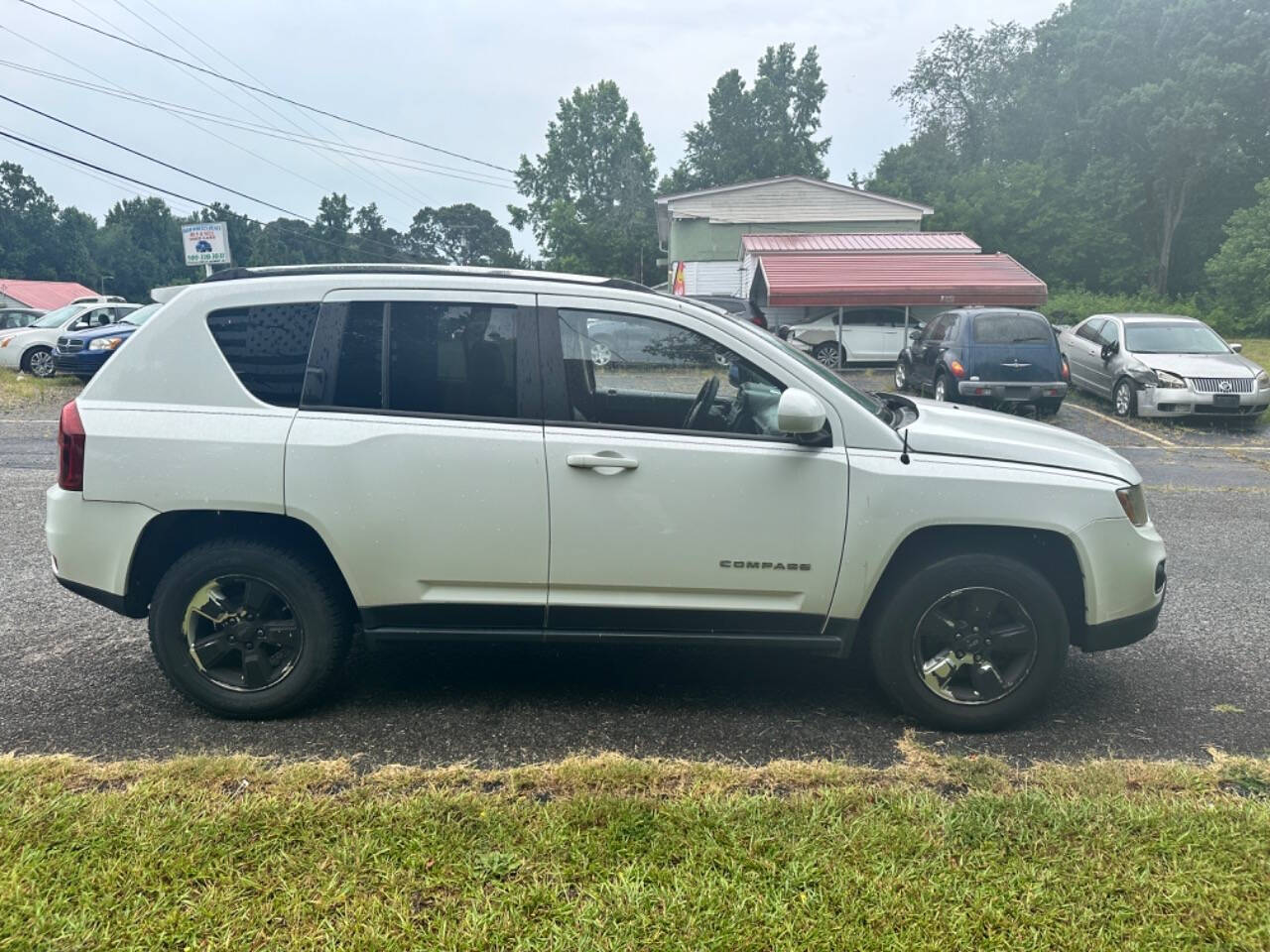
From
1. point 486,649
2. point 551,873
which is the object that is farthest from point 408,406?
point 551,873

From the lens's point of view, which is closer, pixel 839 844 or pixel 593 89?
pixel 839 844

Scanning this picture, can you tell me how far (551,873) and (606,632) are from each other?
3.83 feet

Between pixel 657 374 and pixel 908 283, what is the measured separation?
18.4 m

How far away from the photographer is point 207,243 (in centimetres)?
3044

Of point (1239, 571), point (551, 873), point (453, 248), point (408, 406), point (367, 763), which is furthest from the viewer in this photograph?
point (453, 248)

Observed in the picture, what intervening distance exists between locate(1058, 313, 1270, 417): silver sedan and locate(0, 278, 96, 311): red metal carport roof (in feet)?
153

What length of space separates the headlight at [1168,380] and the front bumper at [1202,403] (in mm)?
57

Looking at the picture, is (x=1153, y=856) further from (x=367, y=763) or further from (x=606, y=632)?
(x=367, y=763)

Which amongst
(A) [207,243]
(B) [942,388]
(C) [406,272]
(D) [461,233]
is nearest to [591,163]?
(D) [461,233]

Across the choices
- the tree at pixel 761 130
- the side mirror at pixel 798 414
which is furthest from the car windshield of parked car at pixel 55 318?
the tree at pixel 761 130

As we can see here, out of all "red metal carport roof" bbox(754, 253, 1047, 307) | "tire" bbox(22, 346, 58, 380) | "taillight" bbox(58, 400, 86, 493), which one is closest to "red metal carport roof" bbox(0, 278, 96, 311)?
"tire" bbox(22, 346, 58, 380)

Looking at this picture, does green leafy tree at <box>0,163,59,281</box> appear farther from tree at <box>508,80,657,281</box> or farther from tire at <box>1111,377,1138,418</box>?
tire at <box>1111,377,1138,418</box>

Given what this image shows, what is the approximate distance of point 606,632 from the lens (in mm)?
3658

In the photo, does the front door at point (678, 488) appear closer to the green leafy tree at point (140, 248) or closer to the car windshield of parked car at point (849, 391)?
the car windshield of parked car at point (849, 391)
